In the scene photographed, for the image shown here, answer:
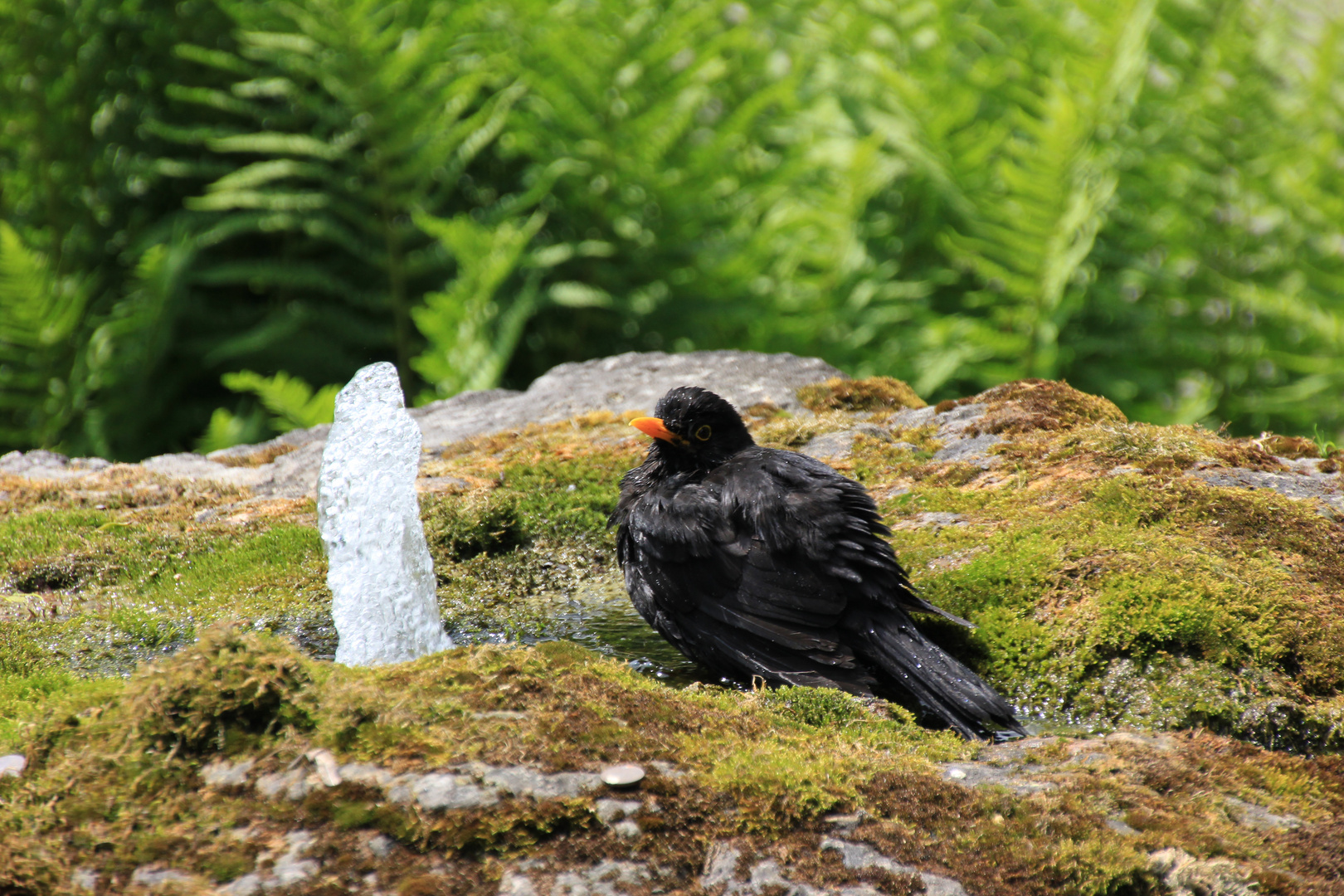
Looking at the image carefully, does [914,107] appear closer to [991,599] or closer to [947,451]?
[947,451]

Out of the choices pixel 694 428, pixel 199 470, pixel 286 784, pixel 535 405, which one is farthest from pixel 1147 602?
pixel 199 470

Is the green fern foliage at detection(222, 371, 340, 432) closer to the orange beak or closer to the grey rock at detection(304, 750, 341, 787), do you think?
the orange beak

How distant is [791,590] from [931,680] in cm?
48

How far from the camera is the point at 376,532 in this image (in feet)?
12.3

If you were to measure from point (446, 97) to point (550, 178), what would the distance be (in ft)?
3.00

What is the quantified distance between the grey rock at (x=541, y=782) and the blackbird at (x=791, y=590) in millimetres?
1032

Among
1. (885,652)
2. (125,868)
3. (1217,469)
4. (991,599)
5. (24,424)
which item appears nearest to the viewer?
(125,868)

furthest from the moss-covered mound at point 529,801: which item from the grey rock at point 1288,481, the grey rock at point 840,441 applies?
the grey rock at point 840,441

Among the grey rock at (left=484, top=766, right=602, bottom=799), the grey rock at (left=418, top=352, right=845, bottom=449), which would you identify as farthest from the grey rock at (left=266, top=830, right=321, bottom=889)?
the grey rock at (left=418, top=352, right=845, bottom=449)

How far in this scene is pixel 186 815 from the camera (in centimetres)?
215

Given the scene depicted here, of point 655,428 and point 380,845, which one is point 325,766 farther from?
point 655,428

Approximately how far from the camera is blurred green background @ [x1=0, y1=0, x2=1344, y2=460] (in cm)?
755

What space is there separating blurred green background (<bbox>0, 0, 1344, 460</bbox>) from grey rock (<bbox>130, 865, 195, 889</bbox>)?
5228 millimetres

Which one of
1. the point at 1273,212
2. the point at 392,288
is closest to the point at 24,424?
the point at 392,288
